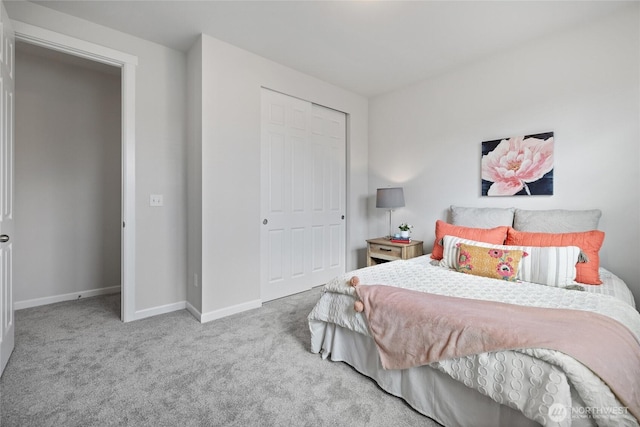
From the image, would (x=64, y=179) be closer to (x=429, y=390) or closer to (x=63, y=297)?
(x=63, y=297)

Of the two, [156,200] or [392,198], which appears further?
[392,198]

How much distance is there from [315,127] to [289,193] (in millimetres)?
933

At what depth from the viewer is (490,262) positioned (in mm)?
2066

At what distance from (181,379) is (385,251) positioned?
7.90ft

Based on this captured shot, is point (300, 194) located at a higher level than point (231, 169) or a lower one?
lower

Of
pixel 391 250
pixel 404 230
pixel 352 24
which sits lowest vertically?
pixel 391 250

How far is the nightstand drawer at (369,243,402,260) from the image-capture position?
3.30 m

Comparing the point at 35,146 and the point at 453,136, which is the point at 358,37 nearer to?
the point at 453,136

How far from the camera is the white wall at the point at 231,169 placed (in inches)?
104

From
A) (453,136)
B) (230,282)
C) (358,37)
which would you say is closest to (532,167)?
(453,136)

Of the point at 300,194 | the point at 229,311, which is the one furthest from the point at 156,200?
the point at 300,194

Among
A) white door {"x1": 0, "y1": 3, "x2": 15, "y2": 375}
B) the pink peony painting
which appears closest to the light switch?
white door {"x1": 0, "y1": 3, "x2": 15, "y2": 375}

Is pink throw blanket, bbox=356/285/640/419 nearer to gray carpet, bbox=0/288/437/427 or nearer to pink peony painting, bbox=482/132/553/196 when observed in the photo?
gray carpet, bbox=0/288/437/427

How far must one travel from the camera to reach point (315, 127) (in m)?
3.64
